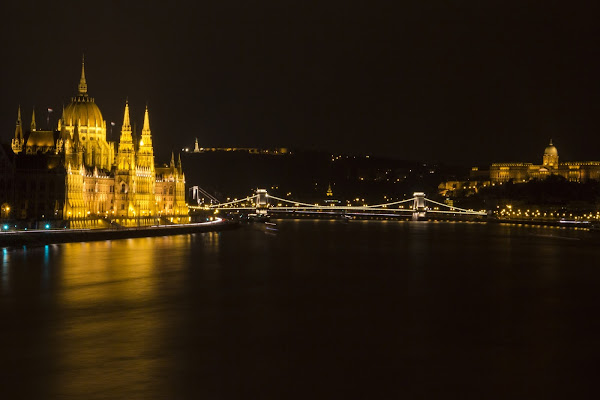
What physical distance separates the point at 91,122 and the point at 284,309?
153ft

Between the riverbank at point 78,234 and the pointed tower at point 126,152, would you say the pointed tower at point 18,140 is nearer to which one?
the pointed tower at point 126,152

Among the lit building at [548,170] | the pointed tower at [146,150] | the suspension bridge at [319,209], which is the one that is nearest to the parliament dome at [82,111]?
the pointed tower at [146,150]

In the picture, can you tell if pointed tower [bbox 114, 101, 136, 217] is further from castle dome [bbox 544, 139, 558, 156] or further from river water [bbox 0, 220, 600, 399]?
castle dome [bbox 544, 139, 558, 156]

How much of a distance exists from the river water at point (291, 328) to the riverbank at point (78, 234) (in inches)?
112

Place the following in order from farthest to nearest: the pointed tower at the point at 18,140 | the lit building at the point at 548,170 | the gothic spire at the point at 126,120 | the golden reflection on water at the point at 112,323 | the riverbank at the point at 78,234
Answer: the lit building at the point at 548,170
the gothic spire at the point at 126,120
the pointed tower at the point at 18,140
the riverbank at the point at 78,234
the golden reflection on water at the point at 112,323

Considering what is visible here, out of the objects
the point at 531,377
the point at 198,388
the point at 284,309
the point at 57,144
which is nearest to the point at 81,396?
the point at 198,388

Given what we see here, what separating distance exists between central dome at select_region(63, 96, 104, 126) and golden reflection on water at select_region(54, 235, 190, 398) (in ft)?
96.1

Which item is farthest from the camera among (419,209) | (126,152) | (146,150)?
(419,209)

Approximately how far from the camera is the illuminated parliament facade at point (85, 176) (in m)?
53.2

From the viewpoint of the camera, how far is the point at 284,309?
2219 centimetres

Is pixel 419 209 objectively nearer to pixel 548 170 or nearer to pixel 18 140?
pixel 548 170

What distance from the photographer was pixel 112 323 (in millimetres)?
19359

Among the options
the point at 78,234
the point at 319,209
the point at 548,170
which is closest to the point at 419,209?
the point at 319,209

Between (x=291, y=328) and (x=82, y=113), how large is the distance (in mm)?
49192
